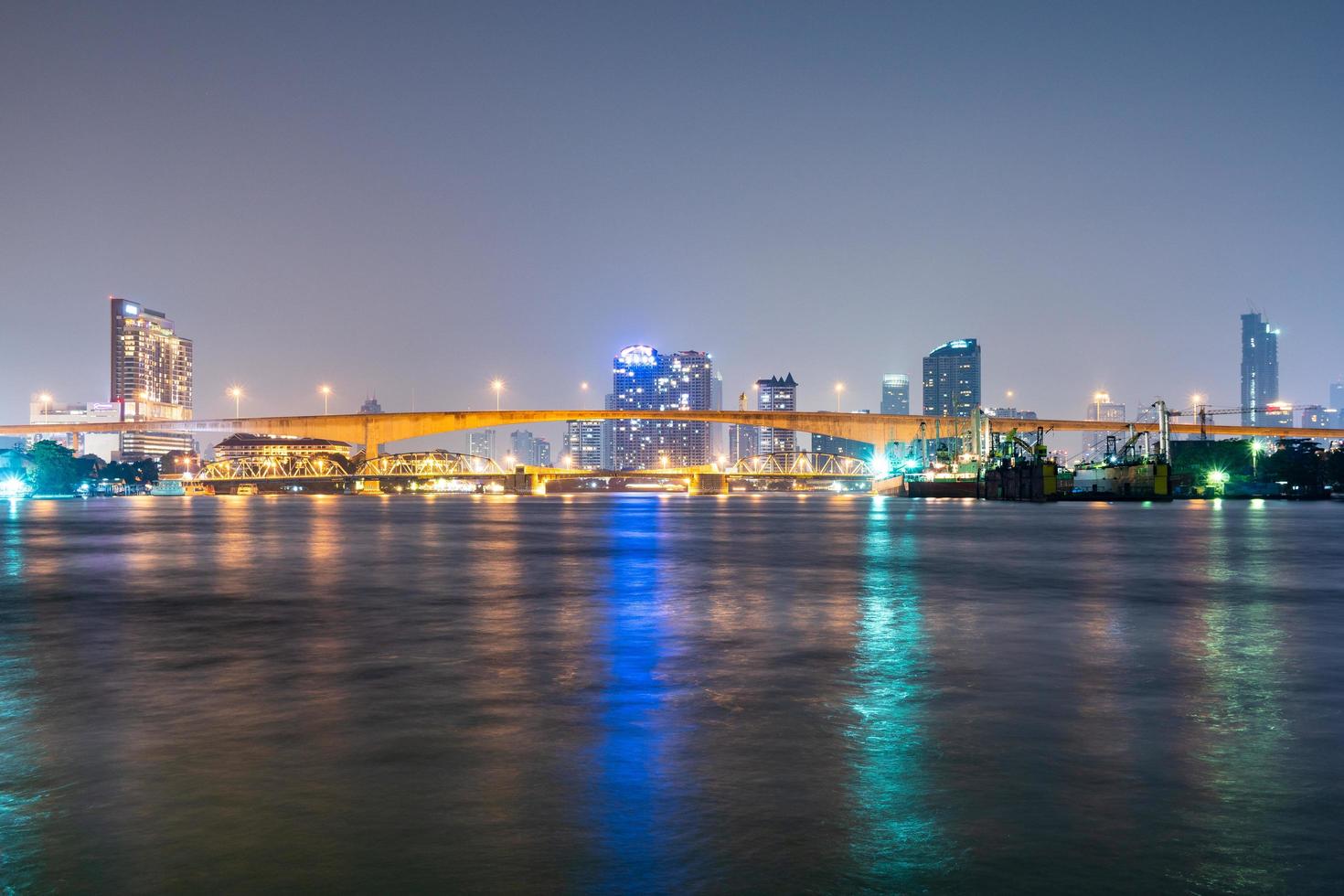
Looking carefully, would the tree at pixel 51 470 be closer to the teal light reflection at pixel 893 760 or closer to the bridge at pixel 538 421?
the bridge at pixel 538 421

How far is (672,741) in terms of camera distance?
1003 centimetres

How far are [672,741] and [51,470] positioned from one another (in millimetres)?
206854

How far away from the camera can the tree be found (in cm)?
18738

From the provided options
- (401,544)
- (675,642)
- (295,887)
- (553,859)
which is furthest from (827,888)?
(401,544)

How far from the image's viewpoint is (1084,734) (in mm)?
10391

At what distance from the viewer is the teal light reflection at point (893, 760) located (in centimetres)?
682

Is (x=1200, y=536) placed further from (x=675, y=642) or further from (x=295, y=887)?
(x=295, y=887)

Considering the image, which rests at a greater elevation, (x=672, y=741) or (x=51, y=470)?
(x=51, y=470)

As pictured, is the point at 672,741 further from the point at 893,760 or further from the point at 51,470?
the point at 51,470

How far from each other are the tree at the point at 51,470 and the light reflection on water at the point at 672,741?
186 meters

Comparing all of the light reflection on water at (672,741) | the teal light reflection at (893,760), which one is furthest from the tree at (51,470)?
the teal light reflection at (893,760)

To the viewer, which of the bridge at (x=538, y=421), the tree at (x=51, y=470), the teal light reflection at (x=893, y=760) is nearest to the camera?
the teal light reflection at (x=893, y=760)

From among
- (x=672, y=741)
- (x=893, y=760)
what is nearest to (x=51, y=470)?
(x=672, y=741)

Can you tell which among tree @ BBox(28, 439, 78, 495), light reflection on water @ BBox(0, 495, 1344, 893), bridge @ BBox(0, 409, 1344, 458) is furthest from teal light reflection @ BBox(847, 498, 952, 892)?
tree @ BBox(28, 439, 78, 495)
